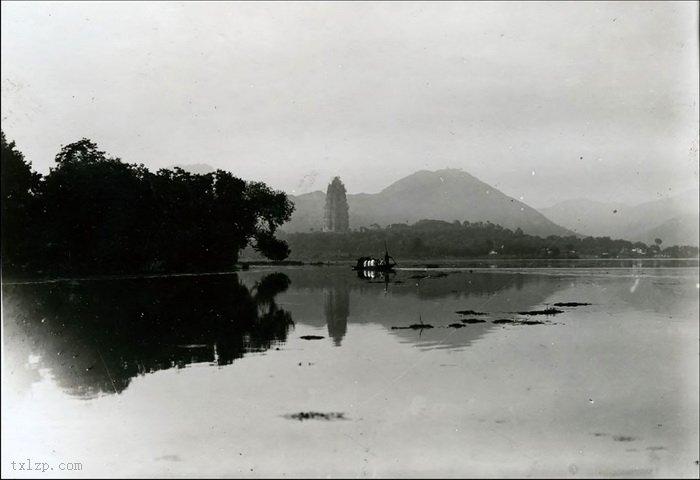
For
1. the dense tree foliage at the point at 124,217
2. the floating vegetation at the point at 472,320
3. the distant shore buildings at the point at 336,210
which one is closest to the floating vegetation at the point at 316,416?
the floating vegetation at the point at 472,320

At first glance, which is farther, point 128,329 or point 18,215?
point 18,215

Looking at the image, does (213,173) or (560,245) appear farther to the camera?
(560,245)

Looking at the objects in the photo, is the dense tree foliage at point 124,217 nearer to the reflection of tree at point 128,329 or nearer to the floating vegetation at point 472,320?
the reflection of tree at point 128,329

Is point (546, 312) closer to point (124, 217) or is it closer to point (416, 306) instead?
point (416, 306)

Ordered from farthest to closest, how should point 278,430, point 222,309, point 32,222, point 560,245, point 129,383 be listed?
point 560,245
point 32,222
point 222,309
point 129,383
point 278,430

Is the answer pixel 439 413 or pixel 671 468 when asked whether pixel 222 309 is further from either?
pixel 671 468

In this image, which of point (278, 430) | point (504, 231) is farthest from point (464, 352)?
point (504, 231)

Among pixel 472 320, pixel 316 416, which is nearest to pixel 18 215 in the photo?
pixel 472 320
